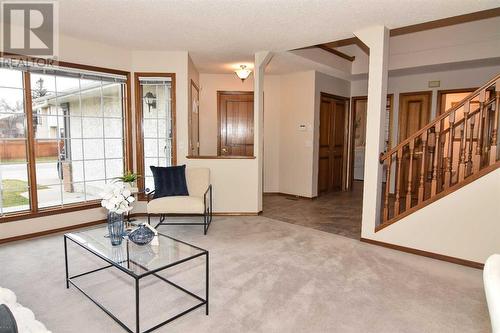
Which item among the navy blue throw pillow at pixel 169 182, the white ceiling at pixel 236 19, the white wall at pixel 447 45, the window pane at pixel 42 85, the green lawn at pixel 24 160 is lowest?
the navy blue throw pillow at pixel 169 182

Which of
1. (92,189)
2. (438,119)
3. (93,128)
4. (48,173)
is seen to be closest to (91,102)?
(93,128)

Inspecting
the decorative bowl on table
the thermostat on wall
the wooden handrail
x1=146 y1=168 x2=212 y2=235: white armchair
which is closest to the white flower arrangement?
the decorative bowl on table

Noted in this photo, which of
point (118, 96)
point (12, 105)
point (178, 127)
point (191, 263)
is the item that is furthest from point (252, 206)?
point (12, 105)

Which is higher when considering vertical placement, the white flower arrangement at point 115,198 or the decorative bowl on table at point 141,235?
the white flower arrangement at point 115,198

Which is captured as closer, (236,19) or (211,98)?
(236,19)

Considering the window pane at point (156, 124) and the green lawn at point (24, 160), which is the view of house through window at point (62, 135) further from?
A: the window pane at point (156, 124)

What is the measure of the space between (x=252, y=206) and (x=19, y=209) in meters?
3.17

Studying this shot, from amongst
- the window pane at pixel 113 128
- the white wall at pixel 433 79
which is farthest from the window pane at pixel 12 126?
the white wall at pixel 433 79

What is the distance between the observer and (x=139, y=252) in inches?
98.6

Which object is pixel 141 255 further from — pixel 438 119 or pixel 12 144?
pixel 438 119

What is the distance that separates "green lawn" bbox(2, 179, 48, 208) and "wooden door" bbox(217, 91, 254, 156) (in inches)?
139

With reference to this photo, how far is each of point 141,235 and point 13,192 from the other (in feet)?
8.10

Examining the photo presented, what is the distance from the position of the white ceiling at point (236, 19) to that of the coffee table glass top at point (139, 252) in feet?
7.43

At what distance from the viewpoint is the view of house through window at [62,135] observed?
389 cm
